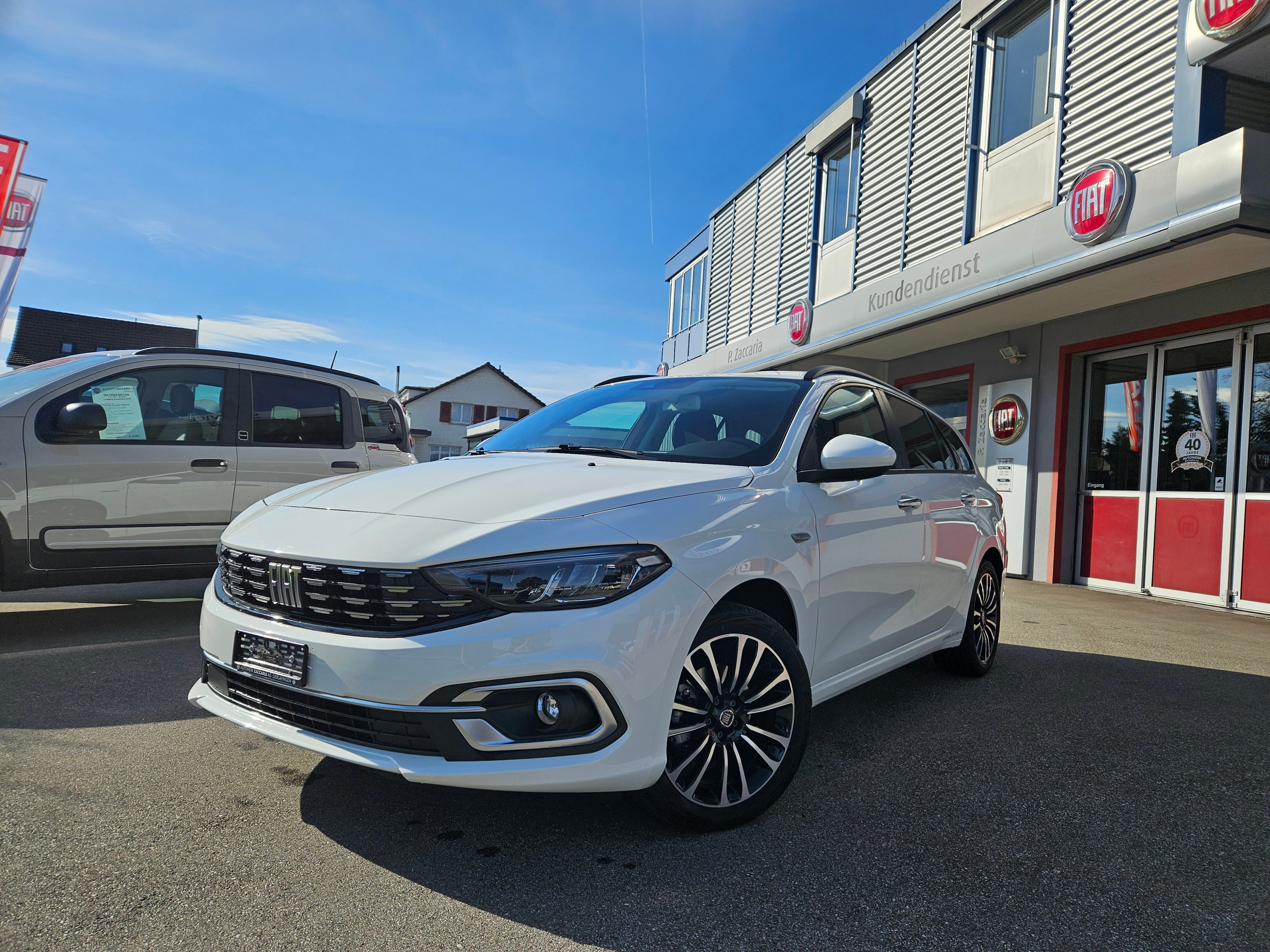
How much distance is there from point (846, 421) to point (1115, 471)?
276 inches

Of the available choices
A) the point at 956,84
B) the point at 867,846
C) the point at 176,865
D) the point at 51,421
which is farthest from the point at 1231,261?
the point at 51,421

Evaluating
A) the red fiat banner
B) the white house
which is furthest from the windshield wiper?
the white house

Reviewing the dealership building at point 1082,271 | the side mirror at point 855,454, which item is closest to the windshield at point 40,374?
the side mirror at point 855,454

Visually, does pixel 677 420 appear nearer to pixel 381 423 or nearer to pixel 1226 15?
pixel 381 423

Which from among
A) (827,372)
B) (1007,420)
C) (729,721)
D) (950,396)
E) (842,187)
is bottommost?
(729,721)

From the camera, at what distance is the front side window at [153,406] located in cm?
499

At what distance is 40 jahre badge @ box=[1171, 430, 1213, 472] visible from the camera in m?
7.82

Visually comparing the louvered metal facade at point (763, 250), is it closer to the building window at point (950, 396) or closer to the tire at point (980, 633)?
the building window at point (950, 396)

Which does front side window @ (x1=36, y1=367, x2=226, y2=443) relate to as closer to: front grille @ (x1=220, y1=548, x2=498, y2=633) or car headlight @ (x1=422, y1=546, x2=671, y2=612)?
front grille @ (x1=220, y1=548, x2=498, y2=633)

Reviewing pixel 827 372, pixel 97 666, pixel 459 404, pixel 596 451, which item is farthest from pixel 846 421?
pixel 459 404

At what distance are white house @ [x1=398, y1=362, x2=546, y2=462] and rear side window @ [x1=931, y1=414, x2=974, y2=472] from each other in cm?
4995

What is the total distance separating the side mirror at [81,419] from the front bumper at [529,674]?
3633 millimetres

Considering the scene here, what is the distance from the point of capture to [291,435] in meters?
5.98

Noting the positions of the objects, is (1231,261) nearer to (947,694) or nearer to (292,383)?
(947,694)
